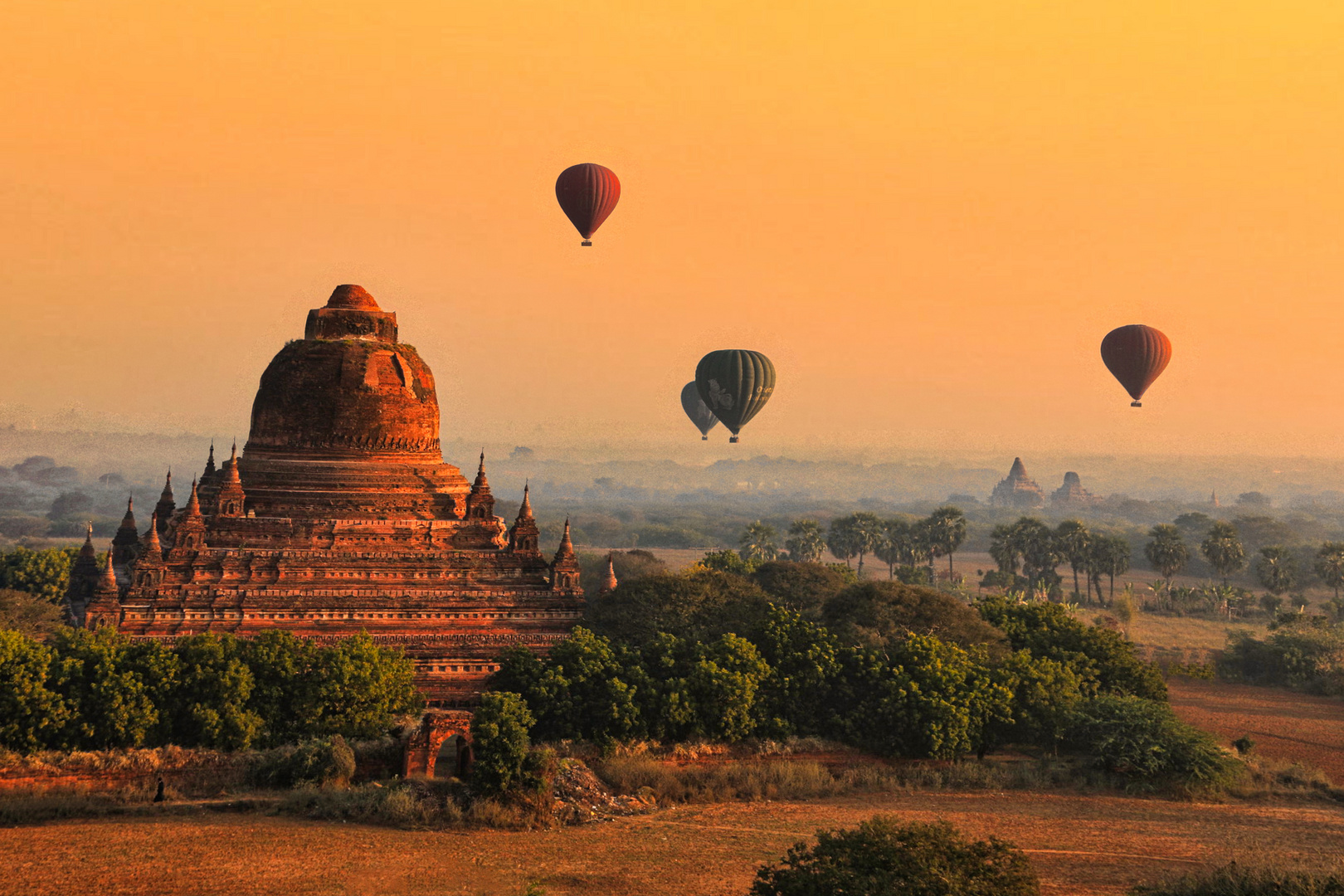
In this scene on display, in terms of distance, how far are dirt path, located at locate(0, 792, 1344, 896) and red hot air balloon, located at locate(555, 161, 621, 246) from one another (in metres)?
40.9

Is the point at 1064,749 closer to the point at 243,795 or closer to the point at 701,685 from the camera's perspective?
the point at 701,685

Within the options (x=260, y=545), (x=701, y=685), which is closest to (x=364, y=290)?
(x=260, y=545)

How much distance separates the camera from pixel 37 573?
58094 mm

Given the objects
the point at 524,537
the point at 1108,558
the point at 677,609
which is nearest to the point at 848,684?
the point at 677,609

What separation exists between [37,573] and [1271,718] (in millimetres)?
63483

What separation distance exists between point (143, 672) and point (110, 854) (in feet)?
22.0

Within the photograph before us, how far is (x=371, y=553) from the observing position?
134 feet

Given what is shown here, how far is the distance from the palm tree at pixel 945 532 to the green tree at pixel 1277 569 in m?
26.3

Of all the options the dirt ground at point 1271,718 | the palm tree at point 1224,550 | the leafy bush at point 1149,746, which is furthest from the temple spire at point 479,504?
the palm tree at point 1224,550

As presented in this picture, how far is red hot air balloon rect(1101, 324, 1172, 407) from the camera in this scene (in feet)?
232

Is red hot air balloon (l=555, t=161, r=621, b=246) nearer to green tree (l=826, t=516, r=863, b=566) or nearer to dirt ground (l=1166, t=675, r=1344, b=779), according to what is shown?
dirt ground (l=1166, t=675, r=1344, b=779)

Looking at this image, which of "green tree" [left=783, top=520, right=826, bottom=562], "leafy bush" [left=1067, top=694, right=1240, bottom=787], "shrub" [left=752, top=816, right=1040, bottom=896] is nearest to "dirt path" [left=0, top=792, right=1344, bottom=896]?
"leafy bush" [left=1067, top=694, right=1240, bottom=787]

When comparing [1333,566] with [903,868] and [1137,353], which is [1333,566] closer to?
[1137,353]

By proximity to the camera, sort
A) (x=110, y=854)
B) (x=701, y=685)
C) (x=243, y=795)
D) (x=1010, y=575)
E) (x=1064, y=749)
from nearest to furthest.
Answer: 1. (x=110, y=854)
2. (x=243, y=795)
3. (x=701, y=685)
4. (x=1064, y=749)
5. (x=1010, y=575)
